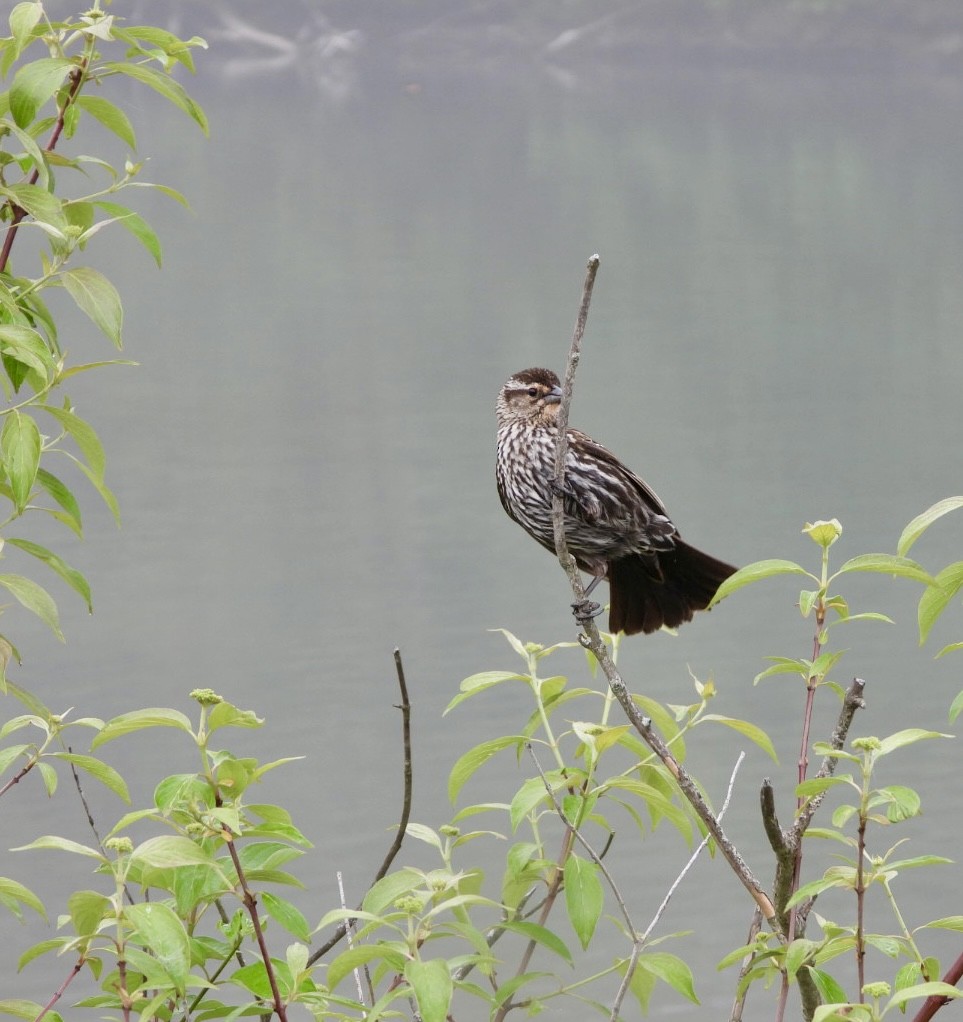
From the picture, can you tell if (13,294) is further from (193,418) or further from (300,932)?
(193,418)

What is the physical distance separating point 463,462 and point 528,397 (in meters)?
7.56

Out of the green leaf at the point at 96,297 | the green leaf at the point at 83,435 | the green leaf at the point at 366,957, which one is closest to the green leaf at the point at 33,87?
the green leaf at the point at 96,297

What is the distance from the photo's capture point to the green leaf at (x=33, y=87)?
132 centimetres

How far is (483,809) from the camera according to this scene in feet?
4.29

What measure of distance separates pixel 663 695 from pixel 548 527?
4.30 m

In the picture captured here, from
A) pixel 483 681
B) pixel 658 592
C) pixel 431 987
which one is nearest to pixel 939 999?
pixel 431 987

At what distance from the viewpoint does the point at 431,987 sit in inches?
41.9

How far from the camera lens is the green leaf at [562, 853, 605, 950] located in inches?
48.9

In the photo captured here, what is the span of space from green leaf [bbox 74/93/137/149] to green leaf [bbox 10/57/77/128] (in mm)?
62

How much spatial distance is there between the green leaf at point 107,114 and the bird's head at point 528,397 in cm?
106

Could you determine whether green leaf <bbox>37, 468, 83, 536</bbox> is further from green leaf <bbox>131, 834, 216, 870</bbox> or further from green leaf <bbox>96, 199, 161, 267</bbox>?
green leaf <bbox>131, 834, 216, 870</bbox>

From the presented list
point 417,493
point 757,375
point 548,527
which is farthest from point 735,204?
point 548,527

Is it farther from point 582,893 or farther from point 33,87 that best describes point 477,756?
point 33,87

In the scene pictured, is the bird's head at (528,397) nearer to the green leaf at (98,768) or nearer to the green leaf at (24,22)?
the green leaf at (24,22)
